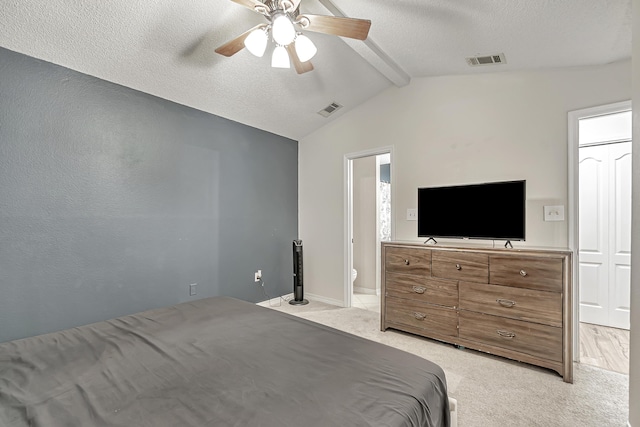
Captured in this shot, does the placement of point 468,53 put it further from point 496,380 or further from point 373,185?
point 496,380

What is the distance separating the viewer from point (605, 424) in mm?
1716

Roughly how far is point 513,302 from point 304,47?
2563 millimetres

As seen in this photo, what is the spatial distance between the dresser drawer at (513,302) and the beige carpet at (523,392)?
418mm

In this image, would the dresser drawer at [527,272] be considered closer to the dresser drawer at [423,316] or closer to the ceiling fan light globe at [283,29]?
the dresser drawer at [423,316]

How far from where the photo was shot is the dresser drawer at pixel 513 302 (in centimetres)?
221

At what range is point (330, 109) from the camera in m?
3.80

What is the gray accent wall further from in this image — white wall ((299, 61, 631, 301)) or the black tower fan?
white wall ((299, 61, 631, 301))

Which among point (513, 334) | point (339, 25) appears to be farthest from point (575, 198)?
point (339, 25)

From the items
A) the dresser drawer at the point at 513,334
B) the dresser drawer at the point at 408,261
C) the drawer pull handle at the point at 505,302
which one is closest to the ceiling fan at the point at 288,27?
the dresser drawer at the point at 408,261

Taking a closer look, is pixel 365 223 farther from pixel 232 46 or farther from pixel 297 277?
pixel 232 46

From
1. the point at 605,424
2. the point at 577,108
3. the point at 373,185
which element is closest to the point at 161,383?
the point at 605,424

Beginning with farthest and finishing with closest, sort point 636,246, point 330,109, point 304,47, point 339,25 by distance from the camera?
1. point 330,109
2. point 304,47
3. point 339,25
4. point 636,246

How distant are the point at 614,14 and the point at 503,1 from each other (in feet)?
2.23

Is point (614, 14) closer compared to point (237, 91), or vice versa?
point (614, 14)
